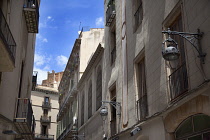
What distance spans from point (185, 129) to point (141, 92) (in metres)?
3.70

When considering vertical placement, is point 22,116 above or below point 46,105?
below

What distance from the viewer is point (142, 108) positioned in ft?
37.5

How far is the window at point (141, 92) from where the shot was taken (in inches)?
444

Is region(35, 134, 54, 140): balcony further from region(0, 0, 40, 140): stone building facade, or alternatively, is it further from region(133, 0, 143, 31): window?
region(133, 0, 143, 31): window

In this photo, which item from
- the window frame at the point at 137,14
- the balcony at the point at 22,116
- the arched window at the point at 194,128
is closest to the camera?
the arched window at the point at 194,128

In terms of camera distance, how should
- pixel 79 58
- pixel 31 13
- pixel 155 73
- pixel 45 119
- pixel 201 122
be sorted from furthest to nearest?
1. pixel 45 119
2. pixel 79 58
3. pixel 31 13
4. pixel 155 73
5. pixel 201 122

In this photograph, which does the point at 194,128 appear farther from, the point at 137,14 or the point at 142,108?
the point at 137,14

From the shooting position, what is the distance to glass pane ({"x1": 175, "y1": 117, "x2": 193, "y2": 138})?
27.0 ft

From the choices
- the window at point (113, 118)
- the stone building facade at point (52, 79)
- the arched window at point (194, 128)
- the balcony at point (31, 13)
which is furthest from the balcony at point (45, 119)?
the arched window at point (194, 128)

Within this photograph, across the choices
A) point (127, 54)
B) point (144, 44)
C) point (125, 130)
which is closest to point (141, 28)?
point (144, 44)

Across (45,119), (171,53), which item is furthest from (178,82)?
(45,119)

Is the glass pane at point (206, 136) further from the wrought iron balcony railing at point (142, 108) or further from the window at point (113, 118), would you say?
the window at point (113, 118)

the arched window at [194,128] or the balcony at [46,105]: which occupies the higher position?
the balcony at [46,105]

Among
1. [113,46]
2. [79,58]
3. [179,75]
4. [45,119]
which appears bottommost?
[179,75]
